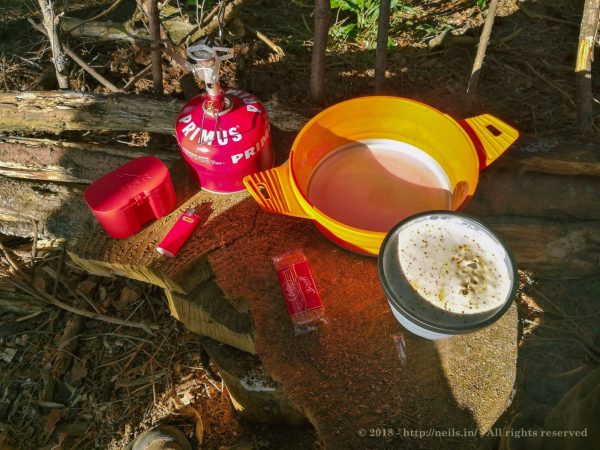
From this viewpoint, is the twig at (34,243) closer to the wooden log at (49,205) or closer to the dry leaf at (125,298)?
the wooden log at (49,205)

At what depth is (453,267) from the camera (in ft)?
3.93

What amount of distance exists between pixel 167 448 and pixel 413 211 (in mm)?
1402

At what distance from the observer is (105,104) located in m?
2.12

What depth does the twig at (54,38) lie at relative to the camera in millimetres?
2150

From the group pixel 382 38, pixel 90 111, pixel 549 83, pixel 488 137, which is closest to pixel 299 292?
pixel 488 137

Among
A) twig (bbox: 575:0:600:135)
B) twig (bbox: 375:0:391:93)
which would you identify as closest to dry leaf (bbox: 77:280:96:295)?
twig (bbox: 375:0:391:93)

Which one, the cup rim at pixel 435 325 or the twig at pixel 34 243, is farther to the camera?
the twig at pixel 34 243

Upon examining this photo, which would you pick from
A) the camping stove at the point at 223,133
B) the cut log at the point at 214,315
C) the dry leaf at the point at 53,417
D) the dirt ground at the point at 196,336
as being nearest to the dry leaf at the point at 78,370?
the dirt ground at the point at 196,336

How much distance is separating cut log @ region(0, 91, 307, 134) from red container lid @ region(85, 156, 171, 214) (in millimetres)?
734

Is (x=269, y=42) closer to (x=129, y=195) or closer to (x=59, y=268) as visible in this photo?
(x=59, y=268)

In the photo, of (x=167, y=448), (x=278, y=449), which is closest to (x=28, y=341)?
(x=167, y=448)

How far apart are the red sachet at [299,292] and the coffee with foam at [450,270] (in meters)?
0.27

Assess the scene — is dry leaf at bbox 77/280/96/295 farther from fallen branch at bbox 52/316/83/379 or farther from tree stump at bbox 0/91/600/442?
tree stump at bbox 0/91/600/442

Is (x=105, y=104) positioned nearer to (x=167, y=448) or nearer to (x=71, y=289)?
(x=71, y=289)
